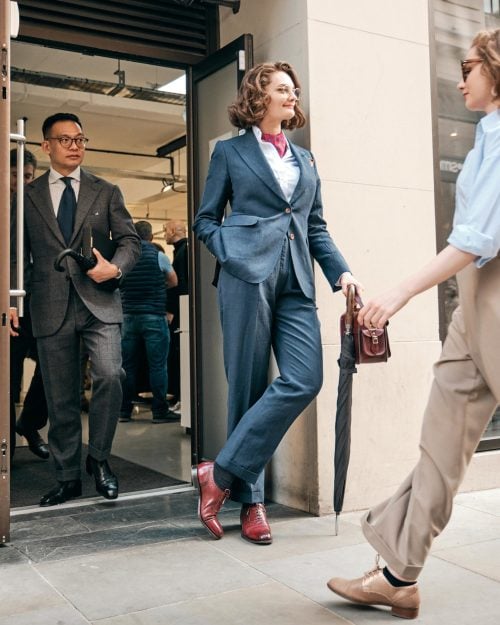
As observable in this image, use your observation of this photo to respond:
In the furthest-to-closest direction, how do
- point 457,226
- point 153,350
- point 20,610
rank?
point 153,350 < point 20,610 < point 457,226

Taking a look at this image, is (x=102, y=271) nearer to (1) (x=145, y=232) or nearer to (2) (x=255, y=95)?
(2) (x=255, y=95)

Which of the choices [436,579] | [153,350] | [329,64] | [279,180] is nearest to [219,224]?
[279,180]

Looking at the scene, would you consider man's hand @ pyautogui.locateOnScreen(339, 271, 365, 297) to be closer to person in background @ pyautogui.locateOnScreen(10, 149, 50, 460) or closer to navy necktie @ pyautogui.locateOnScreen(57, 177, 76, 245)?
navy necktie @ pyautogui.locateOnScreen(57, 177, 76, 245)

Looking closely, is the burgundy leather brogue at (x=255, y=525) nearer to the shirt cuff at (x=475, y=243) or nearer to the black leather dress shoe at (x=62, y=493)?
the black leather dress shoe at (x=62, y=493)

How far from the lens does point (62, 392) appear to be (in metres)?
4.19

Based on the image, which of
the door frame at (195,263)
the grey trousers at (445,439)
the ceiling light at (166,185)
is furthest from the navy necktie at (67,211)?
the ceiling light at (166,185)

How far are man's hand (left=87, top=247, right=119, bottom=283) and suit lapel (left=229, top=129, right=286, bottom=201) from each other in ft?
3.35

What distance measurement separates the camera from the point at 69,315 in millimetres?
4156

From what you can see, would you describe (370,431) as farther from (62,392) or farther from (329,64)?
(329,64)

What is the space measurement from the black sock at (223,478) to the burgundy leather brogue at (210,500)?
0.06 feet

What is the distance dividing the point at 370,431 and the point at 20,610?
6.68ft

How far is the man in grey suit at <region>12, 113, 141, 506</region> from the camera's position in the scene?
4141mm

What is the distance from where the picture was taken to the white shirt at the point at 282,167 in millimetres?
3559

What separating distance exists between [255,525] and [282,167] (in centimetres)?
161
